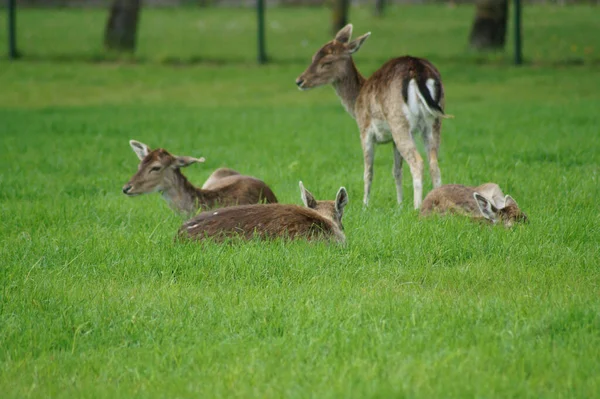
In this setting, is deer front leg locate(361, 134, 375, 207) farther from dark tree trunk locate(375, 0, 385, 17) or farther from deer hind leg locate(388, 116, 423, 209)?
dark tree trunk locate(375, 0, 385, 17)

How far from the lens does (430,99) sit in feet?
31.0

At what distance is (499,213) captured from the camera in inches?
323

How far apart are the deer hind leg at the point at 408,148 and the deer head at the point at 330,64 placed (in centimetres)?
147

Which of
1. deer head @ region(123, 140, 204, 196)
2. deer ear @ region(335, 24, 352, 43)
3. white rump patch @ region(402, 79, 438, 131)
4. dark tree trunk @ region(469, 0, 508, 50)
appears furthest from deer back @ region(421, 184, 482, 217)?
dark tree trunk @ region(469, 0, 508, 50)

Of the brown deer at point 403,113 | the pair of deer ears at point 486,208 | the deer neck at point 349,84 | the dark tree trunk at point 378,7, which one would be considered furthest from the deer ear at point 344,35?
the dark tree trunk at point 378,7

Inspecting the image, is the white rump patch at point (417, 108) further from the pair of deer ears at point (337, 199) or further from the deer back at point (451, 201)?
the pair of deer ears at point (337, 199)

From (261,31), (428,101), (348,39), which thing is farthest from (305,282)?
(261,31)

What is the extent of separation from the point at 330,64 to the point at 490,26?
14.3 metres

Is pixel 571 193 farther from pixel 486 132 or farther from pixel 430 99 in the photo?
pixel 486 132

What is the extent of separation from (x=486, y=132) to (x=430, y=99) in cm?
538

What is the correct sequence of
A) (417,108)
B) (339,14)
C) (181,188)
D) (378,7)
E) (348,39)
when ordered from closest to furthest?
1. (181,188)
2. (417,108)
3. (348,39)
4. (339,14)
5. (378,7)

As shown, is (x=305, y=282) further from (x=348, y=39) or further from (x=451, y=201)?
(x=348, y=39)

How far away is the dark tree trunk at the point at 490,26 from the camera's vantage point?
24.6 m

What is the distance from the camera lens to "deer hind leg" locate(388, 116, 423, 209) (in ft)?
31.4
